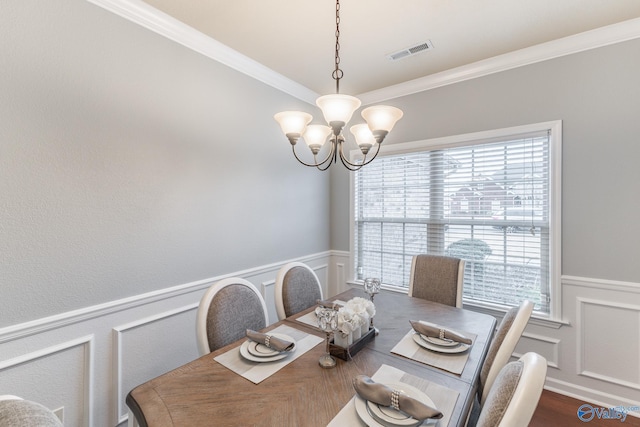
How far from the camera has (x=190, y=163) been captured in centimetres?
211

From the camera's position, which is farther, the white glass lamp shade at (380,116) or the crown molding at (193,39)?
the crown molding at (193,39)

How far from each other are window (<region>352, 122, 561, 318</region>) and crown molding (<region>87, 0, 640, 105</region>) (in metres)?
0.54

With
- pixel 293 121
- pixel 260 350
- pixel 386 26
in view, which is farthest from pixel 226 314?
pixel 386 26

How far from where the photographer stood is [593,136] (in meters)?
2.14

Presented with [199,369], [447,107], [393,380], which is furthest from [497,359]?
[447,107]

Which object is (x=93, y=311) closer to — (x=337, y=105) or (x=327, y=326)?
(x=327, y=326)

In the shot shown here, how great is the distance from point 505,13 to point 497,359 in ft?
6.80

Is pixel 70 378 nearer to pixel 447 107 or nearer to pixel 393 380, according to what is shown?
pixel 393 380

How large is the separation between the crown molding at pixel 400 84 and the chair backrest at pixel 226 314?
1691mm

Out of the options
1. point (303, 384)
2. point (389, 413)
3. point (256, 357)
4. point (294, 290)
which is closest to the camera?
point (389, 413)

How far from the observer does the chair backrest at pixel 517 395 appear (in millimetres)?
703

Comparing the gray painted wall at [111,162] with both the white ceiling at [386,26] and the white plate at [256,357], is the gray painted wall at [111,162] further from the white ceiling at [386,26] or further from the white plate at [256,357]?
the white plate at [256,357]

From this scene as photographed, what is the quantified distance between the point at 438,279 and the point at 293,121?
1.65 m

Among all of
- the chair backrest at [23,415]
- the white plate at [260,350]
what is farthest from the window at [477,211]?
the chair backrest at [23,415]
